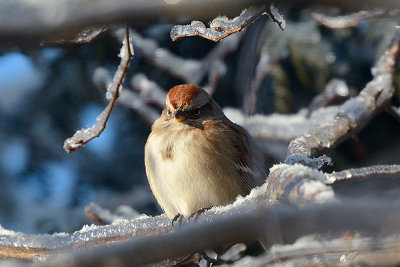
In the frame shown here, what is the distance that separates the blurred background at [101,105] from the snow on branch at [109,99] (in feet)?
8.57

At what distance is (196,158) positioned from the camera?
11.3 feet

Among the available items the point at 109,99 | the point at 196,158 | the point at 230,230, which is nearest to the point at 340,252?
the point at 230,230

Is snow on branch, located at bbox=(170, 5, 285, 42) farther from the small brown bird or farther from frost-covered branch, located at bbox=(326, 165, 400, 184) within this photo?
the small brown bird

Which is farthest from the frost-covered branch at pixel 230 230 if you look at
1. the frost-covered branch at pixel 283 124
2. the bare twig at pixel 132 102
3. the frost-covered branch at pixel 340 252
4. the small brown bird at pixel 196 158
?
the bare twig at pixel 132 102

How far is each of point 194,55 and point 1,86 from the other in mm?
2026

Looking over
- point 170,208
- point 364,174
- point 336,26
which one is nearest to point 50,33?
point 364,174

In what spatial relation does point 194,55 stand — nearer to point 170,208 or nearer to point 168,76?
point 168,76

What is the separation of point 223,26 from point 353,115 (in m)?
1.48

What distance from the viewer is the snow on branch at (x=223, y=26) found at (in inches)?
97.0

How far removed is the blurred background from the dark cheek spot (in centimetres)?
215

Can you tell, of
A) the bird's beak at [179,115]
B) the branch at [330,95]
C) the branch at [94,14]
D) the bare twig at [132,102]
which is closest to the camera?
the branch at [94,14]

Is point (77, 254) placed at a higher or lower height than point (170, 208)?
lower

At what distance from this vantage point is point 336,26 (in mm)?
4133

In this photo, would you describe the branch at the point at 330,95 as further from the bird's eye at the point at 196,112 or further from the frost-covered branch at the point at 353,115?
the bird's eye at the point at 196,112
